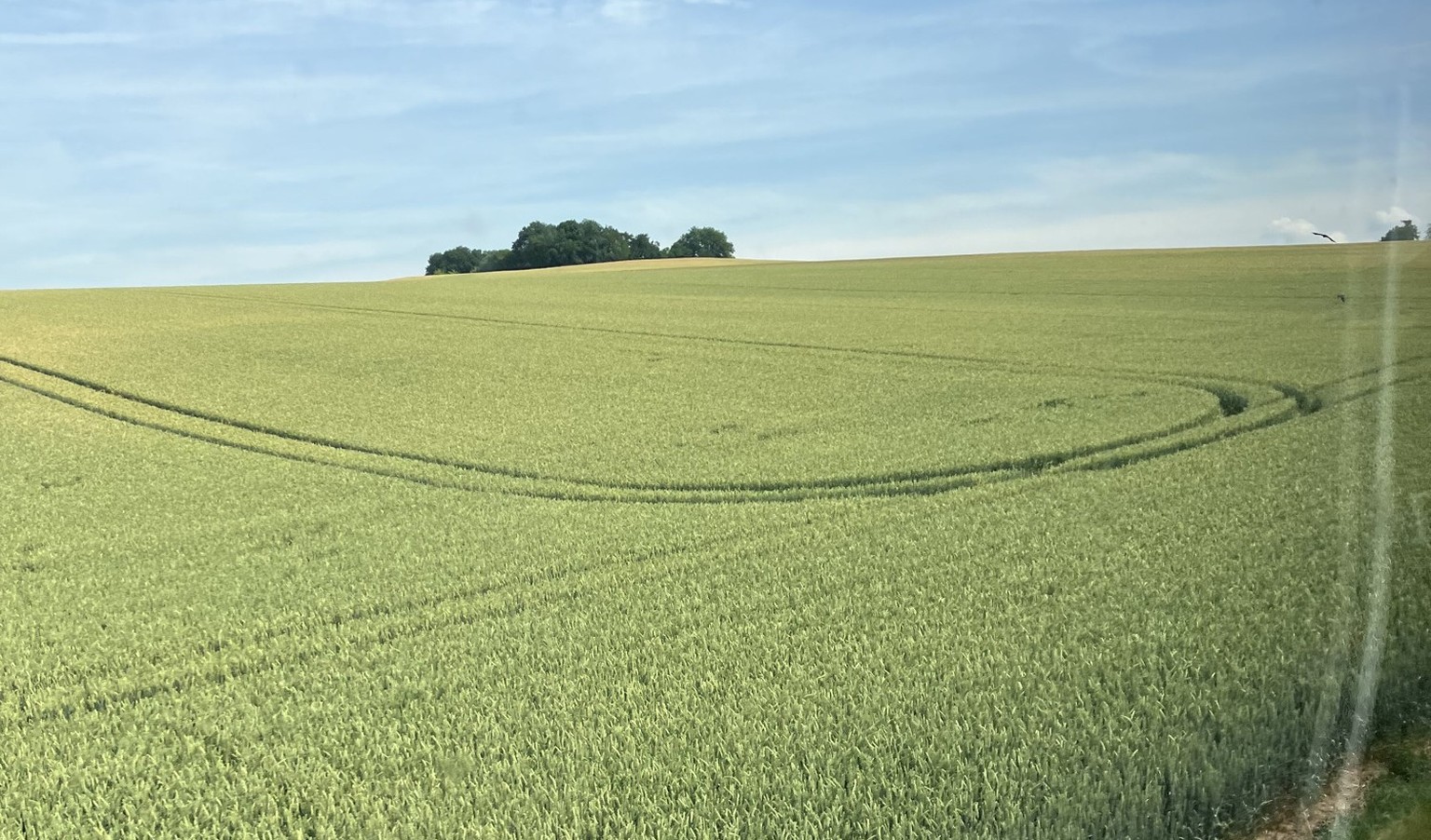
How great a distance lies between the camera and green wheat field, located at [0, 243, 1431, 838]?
468cm

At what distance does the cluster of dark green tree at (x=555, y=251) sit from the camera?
3829 inches

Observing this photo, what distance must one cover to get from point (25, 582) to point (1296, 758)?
372 inches

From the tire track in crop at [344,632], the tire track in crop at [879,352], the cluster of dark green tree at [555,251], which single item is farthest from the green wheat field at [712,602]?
the cluster of dark green tree at [555,251]

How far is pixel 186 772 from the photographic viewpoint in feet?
16.6

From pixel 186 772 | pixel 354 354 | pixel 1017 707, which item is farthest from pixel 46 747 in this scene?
pixel 354 354

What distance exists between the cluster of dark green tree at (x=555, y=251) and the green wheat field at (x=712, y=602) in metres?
79.2

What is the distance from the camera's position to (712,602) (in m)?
7.25

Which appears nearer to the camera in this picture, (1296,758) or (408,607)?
(1296,758)

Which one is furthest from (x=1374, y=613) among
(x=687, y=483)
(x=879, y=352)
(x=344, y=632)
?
(x=879, y=352)

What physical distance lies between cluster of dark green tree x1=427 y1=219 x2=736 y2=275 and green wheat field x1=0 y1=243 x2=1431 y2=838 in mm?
79236

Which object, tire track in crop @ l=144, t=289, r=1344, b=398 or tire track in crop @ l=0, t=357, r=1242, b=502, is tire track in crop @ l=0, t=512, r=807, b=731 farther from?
tire track in crop @ l=144, t=289, r=1344, b=398

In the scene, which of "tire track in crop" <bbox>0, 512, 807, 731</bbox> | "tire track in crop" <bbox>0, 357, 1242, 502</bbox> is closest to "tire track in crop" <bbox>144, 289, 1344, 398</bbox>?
"tire track in crop" <bbox>0, 357, 1242, 502</bbox>

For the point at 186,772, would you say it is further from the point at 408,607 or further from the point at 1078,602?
the point at 1078,602

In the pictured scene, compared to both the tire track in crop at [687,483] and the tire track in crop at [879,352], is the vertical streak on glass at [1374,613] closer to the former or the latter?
the tire track in crop at [687,483]
